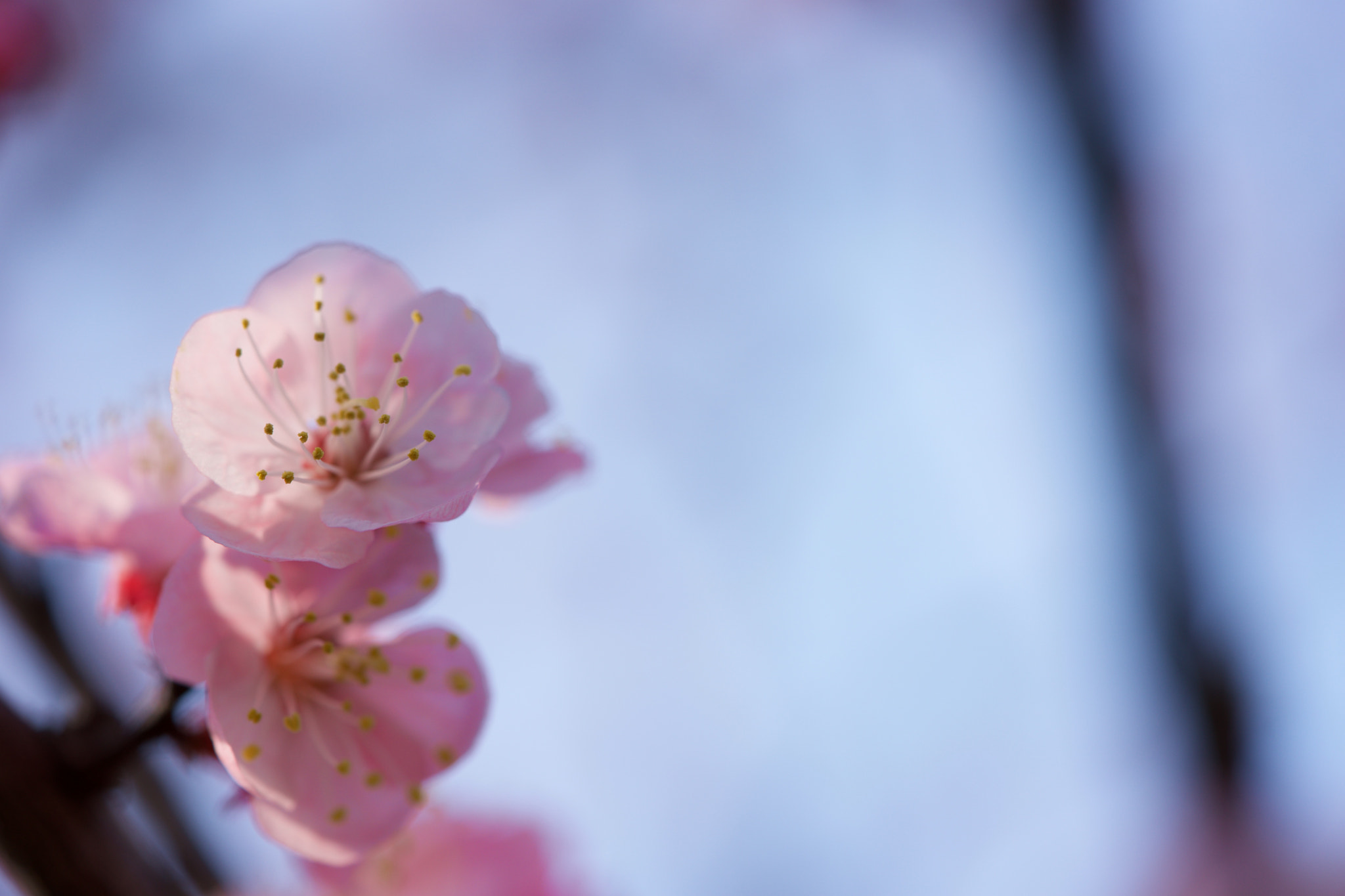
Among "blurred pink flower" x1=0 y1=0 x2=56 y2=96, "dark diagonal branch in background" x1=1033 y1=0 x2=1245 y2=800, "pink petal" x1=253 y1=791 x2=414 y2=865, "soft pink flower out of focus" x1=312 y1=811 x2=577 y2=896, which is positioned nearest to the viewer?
"pink petal" x1=253 y1=791 x2=414 y2=865

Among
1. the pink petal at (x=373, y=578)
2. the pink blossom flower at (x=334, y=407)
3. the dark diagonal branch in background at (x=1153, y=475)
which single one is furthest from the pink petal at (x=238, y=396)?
the dark diagonal branch in background at (x=1153, y=475)

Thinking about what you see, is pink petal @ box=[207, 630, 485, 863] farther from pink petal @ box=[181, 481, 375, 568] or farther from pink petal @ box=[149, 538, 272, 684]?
pink petal @ box=[181, 481, 375, 568]

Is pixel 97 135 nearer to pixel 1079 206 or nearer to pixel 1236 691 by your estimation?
pixel 1079 206

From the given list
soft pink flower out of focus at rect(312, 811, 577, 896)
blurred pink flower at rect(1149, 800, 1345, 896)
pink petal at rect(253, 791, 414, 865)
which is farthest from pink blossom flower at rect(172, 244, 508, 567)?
blurred pink flower at rect(1149, 800, 1345, 896)

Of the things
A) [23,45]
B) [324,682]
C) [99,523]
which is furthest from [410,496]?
[23,45]

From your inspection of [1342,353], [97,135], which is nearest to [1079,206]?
[1342,353]

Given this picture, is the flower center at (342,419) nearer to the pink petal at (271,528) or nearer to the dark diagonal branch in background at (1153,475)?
the pink petal at (271,528)
